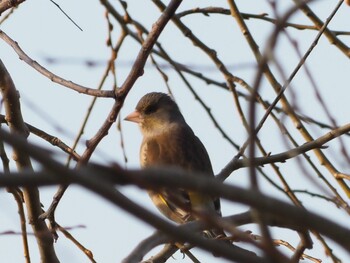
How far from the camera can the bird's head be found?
698 cm

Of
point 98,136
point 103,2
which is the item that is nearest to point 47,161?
point 98,136

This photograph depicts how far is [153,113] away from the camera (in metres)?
7.01

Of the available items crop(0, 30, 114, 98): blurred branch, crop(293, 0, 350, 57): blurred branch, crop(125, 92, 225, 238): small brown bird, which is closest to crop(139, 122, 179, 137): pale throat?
crop(125, 92, 225, 238): small brown bird

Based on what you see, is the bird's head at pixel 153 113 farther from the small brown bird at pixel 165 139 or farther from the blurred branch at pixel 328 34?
the blurred branch at pixel 328 34

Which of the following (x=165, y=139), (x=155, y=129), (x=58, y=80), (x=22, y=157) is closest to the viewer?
(x=58, y=80)

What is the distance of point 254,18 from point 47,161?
4.01 meters

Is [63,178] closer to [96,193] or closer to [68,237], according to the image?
[96,193]

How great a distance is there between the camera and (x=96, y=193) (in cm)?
116

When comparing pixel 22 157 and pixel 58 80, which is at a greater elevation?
pixel 58 80


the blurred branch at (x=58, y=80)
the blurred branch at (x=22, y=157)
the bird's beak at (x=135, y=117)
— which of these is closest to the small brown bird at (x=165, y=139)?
the bird's beak at (x=135, y=117)

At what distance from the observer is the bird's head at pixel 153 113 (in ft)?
22.9

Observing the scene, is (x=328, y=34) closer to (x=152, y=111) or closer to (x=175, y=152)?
(x=175, y=152)

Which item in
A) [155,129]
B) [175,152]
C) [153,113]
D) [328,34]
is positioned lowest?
[328,34]

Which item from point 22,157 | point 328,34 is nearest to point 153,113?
point 328,34
